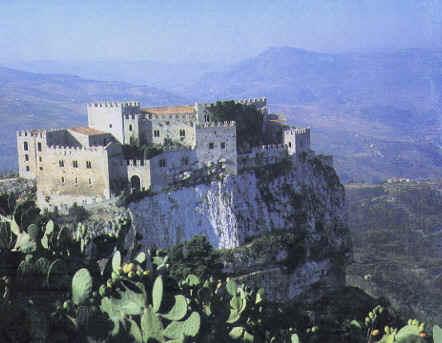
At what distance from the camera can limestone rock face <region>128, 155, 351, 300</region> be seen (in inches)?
2303

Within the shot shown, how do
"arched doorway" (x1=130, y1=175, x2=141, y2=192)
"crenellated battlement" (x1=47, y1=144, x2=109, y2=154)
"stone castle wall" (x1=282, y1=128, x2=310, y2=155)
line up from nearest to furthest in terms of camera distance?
"crenellated battlement" (x1=47, y1=144, x2=109, y2=154) < "arched doorway" (x1=130, y1=175, x2=141, y2=192) < "stone castle wall" (x1=282, y1=128, x2=310, y2=155)

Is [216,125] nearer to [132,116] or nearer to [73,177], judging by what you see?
[132,116]

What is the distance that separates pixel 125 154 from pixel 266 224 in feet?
45.1

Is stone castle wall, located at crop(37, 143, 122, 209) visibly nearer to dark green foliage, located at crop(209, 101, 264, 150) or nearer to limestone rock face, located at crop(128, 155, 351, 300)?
limestone rock face, located at crop(128, 155, 351, 300)

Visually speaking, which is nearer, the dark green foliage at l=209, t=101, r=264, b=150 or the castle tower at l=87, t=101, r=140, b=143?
the castle tower at l=87, t=101, r=140, b=143

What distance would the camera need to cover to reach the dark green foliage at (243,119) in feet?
214

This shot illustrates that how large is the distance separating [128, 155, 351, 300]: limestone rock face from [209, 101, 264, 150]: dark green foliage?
3456 millimetres

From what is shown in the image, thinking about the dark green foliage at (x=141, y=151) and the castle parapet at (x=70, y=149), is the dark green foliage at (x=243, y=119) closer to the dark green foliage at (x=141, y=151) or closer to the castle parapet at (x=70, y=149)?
the dark green foliage at (x=141, y=151)

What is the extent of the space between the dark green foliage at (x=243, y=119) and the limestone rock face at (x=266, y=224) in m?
3.46

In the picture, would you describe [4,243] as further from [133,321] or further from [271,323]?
[271,323]

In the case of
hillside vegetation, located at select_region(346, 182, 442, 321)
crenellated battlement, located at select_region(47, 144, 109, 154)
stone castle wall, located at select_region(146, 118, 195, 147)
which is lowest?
hillside vegetation, located at select_region(346, 182, 442, 321)

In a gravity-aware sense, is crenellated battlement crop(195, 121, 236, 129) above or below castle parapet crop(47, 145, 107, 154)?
above

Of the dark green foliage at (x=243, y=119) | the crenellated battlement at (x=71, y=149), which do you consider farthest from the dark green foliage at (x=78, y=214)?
the dark green foliage at (x=243, y=119)

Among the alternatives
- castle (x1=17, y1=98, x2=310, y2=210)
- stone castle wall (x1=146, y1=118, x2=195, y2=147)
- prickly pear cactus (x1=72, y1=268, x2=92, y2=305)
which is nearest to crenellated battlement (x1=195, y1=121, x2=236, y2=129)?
castle (x1=17, y1=98, x2=310, y2=210)
